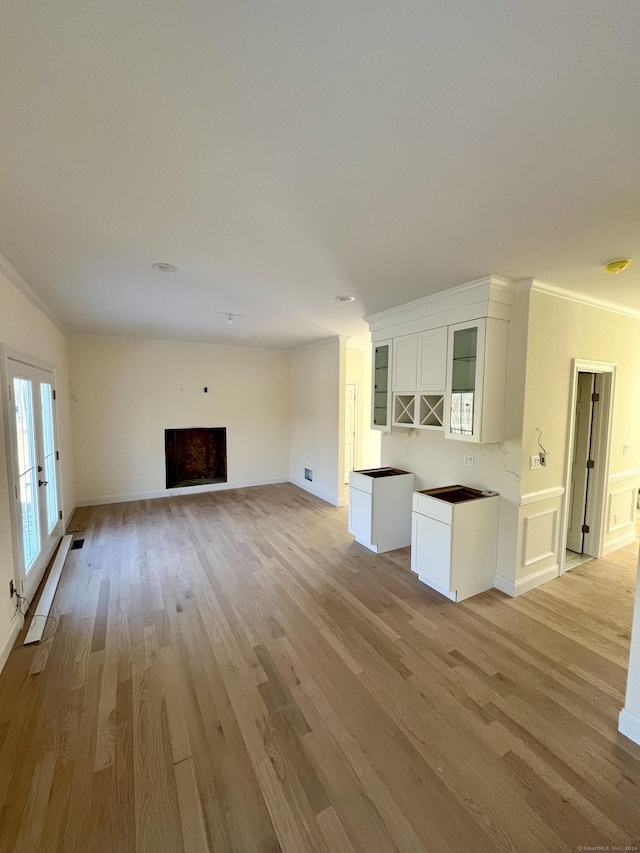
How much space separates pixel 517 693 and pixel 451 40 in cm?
302

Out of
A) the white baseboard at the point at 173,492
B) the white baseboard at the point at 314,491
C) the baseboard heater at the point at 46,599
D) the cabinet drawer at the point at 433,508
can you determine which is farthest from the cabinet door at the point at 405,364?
the white baseboard at the point at 173,492

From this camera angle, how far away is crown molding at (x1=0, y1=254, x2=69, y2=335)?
2.58 meters

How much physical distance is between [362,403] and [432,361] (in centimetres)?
354

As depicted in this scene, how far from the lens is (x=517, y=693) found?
207 cm

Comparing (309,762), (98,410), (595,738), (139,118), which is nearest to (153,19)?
(139,118)

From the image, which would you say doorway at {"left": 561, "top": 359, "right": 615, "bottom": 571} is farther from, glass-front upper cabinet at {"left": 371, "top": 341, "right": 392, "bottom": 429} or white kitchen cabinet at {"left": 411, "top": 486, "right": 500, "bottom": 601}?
glass-front upper cabinet at {"left": 371, "top": 341, "right": 392, "bottom": 429}

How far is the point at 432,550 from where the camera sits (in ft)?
10.4

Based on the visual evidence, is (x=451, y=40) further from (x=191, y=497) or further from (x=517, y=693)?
(x=191, y=497)

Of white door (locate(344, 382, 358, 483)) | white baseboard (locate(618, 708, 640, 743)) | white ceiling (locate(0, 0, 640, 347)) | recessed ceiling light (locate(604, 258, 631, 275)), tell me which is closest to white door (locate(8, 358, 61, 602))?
white ceiling (locate(0, 0, 640, 347))

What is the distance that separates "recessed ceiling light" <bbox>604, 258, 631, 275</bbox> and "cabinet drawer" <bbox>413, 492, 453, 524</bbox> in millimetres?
2127

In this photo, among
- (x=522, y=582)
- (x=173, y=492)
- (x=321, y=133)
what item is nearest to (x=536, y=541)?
(x=522, y=582)

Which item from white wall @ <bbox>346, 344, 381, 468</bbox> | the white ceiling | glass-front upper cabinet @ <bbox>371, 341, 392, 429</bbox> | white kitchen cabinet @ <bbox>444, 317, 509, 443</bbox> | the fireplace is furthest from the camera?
white wall @ <bbox>346, 344, 381, 468</bbox>

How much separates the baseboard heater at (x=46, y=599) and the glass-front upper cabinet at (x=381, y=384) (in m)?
3.60

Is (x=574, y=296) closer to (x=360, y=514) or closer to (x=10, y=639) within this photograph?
(x=360, y=514)
